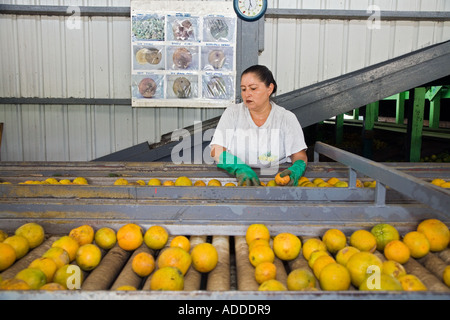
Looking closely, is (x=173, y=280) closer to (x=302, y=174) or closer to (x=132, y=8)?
(x=302, y=174)

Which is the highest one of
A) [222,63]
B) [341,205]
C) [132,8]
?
[132,8]

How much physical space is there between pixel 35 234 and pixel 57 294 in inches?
28.2

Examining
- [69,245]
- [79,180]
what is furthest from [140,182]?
[69,245]

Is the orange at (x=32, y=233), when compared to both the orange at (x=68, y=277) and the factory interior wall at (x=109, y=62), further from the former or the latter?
the factory interior wall at (x=109, y=62)

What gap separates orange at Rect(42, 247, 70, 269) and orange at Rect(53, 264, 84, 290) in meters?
0.06

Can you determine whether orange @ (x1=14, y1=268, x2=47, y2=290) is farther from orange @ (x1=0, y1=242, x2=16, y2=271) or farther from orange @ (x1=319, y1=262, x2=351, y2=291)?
orange @ (x1=319, y1=262, x2=351, y2=291)

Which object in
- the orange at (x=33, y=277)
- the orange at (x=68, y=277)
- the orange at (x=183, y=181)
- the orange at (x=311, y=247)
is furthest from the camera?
the orange at (x=183, y=181)

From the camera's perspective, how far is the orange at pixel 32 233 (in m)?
1.65

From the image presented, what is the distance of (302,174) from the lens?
2.76 m

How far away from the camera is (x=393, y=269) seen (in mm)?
1410

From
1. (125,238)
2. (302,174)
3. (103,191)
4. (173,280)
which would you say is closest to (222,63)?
(302,174)

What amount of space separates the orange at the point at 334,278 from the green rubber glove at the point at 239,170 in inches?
44.2

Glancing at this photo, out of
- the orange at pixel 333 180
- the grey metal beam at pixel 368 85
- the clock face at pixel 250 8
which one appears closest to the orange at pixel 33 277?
the orange at pixel 333 180

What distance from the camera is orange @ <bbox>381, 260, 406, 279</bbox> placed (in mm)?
1389
